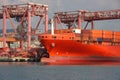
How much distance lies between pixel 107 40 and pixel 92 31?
17.8 feet

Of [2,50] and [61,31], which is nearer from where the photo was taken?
[61,31]

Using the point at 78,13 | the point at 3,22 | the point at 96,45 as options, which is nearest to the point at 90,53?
the point at 96,45

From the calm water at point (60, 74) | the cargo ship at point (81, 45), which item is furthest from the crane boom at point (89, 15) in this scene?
the calm water at point (60, 74)

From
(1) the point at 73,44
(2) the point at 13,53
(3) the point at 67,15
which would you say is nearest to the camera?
(1) the point at 73,44

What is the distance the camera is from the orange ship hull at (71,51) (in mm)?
109188

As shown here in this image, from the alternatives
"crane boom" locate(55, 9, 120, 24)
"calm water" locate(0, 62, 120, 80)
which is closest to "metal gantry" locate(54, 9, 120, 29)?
"crane boom" locate(55, 9, 120, 24)

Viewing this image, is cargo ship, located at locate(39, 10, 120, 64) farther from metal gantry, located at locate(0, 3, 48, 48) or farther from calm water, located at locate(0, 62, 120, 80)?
calm water, located at locate(0, 62, 120, 80)

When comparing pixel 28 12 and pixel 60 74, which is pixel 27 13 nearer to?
pixel 28 12

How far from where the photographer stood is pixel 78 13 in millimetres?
124438

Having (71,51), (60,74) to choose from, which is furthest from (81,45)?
(60,74)

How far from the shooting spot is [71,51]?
109875 mm

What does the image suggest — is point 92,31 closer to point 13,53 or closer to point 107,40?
point 107,40

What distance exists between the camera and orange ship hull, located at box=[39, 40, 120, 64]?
358ft

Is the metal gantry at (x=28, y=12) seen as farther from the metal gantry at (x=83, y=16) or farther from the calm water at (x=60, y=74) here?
the calm water at (x=60, y=74)
